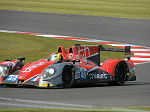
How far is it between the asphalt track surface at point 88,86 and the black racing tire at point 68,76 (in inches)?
10.1

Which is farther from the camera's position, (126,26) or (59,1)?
(59,1)

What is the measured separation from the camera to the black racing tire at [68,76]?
1094 cm

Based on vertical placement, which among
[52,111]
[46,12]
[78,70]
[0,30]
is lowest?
[52,111]

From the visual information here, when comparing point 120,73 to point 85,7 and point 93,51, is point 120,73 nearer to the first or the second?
point 93,51

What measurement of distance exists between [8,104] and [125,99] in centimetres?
252

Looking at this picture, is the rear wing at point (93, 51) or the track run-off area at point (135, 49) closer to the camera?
the rear wing at point (93, 51)

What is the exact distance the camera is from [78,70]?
1119 centimetres

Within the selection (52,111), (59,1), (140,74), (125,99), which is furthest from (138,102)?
(59,1)

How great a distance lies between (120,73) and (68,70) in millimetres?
2087

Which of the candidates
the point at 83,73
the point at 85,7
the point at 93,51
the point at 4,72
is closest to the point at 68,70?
the point at 83,73

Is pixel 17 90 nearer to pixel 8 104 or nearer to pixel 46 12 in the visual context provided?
pixel 8 104

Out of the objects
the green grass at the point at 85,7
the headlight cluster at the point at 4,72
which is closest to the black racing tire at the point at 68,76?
the headlight cluster at the point at 4,72

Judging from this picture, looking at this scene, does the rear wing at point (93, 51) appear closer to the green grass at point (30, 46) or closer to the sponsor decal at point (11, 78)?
the sponsor decal at point (11, 78)

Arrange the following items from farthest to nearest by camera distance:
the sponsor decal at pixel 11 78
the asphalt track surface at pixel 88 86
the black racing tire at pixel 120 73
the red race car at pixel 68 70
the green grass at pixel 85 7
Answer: the green grass at pixel 85 7 → the black racing tire at pixel 120 73 → the sponsor decal at pixel 11 78 → the red race car at pixel 68 70 → the asphalt track surface at pixel 88 86
